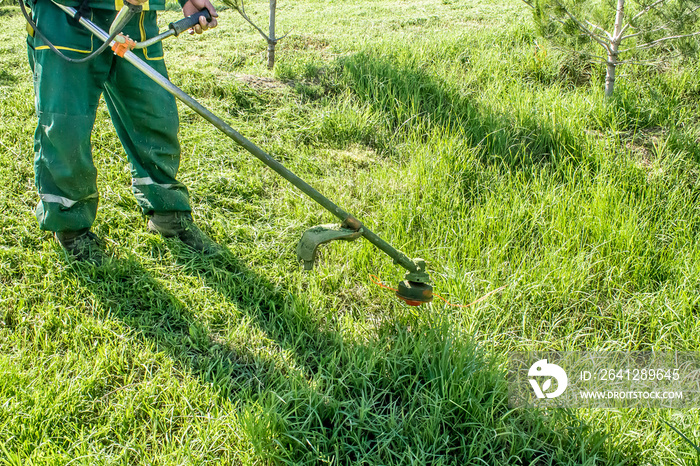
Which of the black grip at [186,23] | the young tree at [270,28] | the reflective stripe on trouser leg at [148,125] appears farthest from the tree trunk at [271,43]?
the black grip at [186,23]

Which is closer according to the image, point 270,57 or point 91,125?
point 91,125

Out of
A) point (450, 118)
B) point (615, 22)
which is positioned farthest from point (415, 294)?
point (615, 22)

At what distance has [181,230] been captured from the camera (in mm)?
2666

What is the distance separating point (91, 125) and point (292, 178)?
111 centimetres

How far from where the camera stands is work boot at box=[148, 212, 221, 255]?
2627 mm

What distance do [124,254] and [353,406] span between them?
4.70 feet

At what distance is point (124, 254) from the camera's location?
2.55m

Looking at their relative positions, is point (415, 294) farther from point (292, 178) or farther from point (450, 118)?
point (450, 118)

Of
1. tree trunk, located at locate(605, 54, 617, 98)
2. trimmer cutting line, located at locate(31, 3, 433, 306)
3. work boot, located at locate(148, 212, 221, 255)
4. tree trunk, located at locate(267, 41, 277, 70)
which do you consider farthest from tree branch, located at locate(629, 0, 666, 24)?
work boot, located at locate(148, 212, 221, 255)

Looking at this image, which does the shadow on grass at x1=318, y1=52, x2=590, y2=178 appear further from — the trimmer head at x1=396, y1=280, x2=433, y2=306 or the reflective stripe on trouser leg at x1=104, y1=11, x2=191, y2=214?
the reflective stripe on trouser leg at x1=104, y1=11, x2=191, y2=214

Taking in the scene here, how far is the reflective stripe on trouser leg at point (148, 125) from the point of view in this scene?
7.75ft

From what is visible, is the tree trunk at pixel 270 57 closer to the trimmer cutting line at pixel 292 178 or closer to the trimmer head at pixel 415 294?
the trimmer cutting line at pixel 292 178

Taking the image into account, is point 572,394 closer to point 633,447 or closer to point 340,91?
point 633,447

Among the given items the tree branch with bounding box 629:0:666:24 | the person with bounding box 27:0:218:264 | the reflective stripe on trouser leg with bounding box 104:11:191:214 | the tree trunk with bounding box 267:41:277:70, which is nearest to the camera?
the person with bounding box 27:0:218:264
